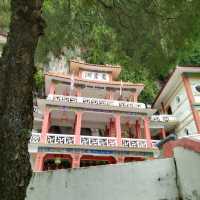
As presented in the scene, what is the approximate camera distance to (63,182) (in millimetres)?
4254

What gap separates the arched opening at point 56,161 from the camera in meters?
16.0

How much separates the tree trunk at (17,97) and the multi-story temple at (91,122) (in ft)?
41.6

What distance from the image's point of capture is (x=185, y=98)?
19.4 meters

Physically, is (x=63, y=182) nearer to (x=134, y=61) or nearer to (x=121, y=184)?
(x=121, y=184)

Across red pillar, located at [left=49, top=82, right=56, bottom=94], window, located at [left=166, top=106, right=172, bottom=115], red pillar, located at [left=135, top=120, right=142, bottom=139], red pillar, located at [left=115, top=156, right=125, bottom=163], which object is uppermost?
window, located at [left=166, top=106, right=172, bottom=115]

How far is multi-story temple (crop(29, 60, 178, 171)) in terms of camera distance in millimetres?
→ 15703

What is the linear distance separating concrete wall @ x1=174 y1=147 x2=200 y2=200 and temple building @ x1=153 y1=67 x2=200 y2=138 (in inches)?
563

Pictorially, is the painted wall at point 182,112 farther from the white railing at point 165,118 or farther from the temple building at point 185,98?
the white railing at point 165,118

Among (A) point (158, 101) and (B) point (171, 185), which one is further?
(A) point (158, 101)

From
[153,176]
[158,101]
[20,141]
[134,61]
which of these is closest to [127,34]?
[134,61]

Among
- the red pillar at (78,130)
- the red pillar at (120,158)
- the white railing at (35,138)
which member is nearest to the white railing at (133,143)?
the red pillar at (120,158)

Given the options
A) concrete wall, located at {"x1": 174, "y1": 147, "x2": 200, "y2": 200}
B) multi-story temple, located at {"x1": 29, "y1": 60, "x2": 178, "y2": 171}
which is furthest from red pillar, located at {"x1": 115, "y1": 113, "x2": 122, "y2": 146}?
concrete wall, located at {"x1": 174, "y1": 147, "x2": 200, "y2": 200}

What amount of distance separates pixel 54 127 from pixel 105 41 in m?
13.8

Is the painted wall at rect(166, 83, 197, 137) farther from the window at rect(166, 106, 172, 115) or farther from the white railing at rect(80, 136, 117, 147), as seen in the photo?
the white railing at rect(80, 136, 117, 147)
